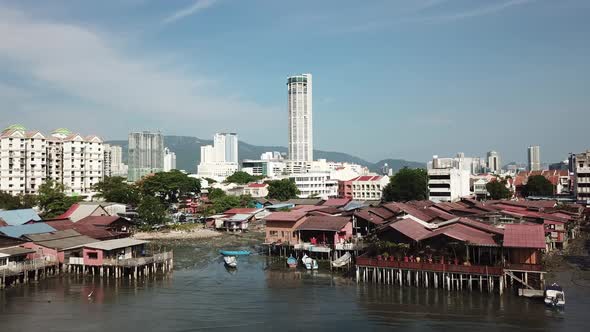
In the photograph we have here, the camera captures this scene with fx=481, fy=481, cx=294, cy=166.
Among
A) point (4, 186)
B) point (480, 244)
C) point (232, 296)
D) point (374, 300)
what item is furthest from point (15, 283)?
point (4, 186)

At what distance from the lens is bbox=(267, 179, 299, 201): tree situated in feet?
321

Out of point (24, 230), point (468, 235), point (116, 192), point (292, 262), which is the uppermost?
point (116, 192)

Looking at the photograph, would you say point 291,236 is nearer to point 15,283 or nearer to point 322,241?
point 322,241

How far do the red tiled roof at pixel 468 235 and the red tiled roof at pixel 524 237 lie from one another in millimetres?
1107

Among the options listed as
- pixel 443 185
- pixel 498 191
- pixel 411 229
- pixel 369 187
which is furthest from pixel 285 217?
pixel 369 187

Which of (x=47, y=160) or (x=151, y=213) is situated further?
(x=47, y=160)

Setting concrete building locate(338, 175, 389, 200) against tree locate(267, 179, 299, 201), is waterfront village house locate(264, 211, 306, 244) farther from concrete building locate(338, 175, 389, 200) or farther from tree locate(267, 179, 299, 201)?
concrete building locate(338, 175, 389, 200)

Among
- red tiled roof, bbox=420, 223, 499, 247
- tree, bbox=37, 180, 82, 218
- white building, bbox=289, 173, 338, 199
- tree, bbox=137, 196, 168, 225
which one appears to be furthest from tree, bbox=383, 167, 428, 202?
tree, bbox=37, 180, 82, 218

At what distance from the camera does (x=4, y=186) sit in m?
88.9

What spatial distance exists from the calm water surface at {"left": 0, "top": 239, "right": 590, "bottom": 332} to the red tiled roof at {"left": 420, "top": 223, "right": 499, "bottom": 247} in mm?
3547

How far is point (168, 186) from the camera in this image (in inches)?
3748

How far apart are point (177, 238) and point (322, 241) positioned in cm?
2465

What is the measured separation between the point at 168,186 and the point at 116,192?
1589 cm

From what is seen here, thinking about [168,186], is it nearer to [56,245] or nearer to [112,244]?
[56,245]
